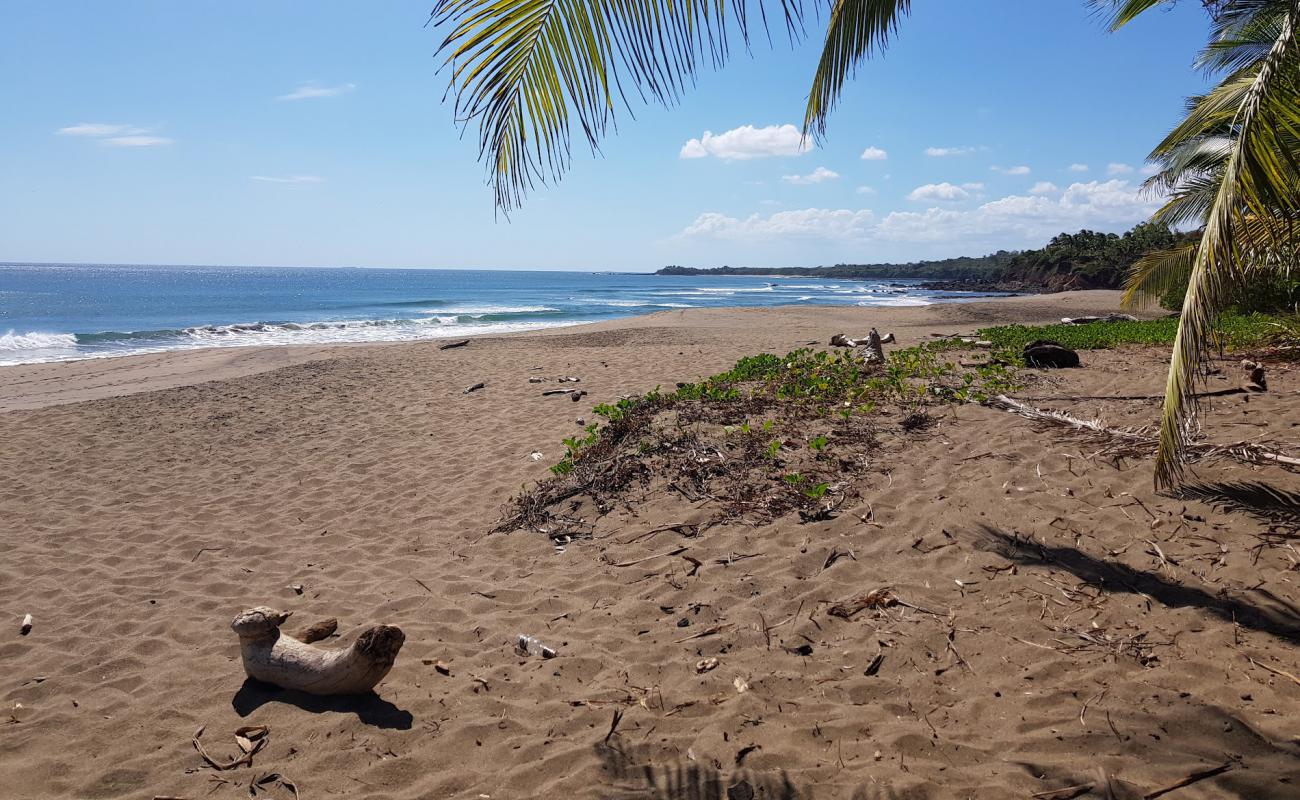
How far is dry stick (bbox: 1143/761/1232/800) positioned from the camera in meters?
2.38

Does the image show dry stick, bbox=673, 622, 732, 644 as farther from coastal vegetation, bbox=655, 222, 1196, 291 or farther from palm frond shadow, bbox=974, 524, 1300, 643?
coastal vegetation, bbox=655, 222, 1196, 291

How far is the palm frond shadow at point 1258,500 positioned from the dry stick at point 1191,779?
1557 millimetres

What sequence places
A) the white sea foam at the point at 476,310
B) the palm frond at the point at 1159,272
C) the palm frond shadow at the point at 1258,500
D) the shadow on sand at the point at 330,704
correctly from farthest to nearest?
the white sea foam at the point at 476,310, the palm frond at the point at 1159,272, the palm frond shadow at the point at 1258,500, the shadow on sand at the point at 330,704

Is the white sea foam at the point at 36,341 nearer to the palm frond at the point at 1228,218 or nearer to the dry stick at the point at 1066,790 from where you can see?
the dry stick at the point at 1066,790

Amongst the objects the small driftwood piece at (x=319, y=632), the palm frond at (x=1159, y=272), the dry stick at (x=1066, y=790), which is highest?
the palm frond at (x=1159, y=272)

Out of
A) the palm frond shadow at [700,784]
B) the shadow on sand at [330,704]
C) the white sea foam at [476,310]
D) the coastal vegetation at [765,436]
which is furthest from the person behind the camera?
the white sea foam at [476,310]

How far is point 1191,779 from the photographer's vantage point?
7.92ft

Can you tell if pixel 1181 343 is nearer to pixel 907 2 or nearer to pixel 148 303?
pixel 907 2

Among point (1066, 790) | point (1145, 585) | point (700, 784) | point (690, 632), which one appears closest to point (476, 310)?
point (690, 632)

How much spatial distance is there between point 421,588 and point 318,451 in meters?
4.29

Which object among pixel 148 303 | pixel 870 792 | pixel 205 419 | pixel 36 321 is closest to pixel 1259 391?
pixel 870 792

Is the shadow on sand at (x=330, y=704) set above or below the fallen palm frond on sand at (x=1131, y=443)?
below

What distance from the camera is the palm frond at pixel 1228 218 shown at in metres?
2.57

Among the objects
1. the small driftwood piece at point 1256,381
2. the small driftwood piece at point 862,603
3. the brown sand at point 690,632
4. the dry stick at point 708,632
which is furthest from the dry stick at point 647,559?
the small driftwood piece at point 1256,381
